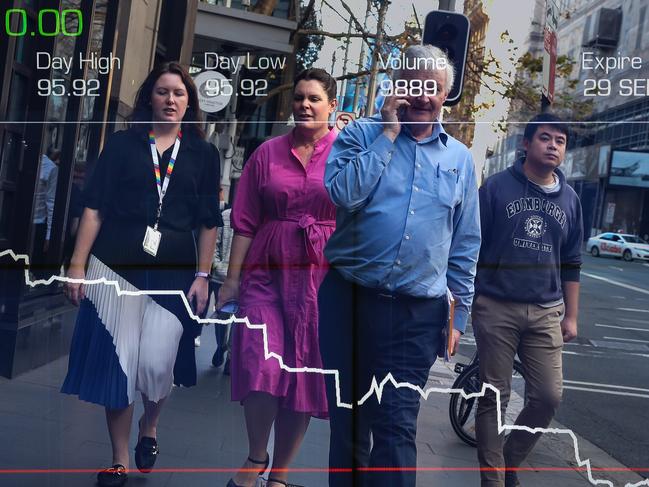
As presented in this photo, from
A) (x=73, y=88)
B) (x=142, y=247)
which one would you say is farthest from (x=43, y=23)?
(x=142, y=247)

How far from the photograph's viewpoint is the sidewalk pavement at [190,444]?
→ 15.6 ft

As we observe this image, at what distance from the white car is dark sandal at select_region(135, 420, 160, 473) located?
5.59 feet

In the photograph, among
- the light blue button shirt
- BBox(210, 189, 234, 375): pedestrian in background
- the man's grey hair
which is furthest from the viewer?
BBox(210, 189, 234, 375): pedestrian in background

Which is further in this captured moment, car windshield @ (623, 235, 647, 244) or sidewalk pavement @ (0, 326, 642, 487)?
sidewalk pavement @ (0, 326, 642, 487)

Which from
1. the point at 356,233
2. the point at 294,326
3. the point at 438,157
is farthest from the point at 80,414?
the point at 438,157

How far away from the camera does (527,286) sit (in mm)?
4695

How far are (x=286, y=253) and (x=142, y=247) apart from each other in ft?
1.63

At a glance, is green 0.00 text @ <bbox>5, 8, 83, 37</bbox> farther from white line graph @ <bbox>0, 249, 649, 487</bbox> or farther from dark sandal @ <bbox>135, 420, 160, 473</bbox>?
dark sandal @ <bbox>135, 420, 160, 473</bbox>

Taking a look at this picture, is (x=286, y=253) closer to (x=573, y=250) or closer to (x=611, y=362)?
(x=573, y=250)

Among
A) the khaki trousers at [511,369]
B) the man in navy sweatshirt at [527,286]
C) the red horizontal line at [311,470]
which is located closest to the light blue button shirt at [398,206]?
the man in navy sweatshirt at [527,286]

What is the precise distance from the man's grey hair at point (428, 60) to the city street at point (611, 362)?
2.63 feet

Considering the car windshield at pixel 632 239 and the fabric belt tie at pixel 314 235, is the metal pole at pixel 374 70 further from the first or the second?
the car windshield at pixel 632 239

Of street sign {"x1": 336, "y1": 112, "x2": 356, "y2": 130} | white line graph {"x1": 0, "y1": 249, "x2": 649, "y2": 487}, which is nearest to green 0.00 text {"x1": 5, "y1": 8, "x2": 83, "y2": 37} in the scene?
white line graph {"x1": 0, "y1": 249, "x2": 649, "y2": 487}

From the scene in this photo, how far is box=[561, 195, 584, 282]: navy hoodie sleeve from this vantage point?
4559 mm
